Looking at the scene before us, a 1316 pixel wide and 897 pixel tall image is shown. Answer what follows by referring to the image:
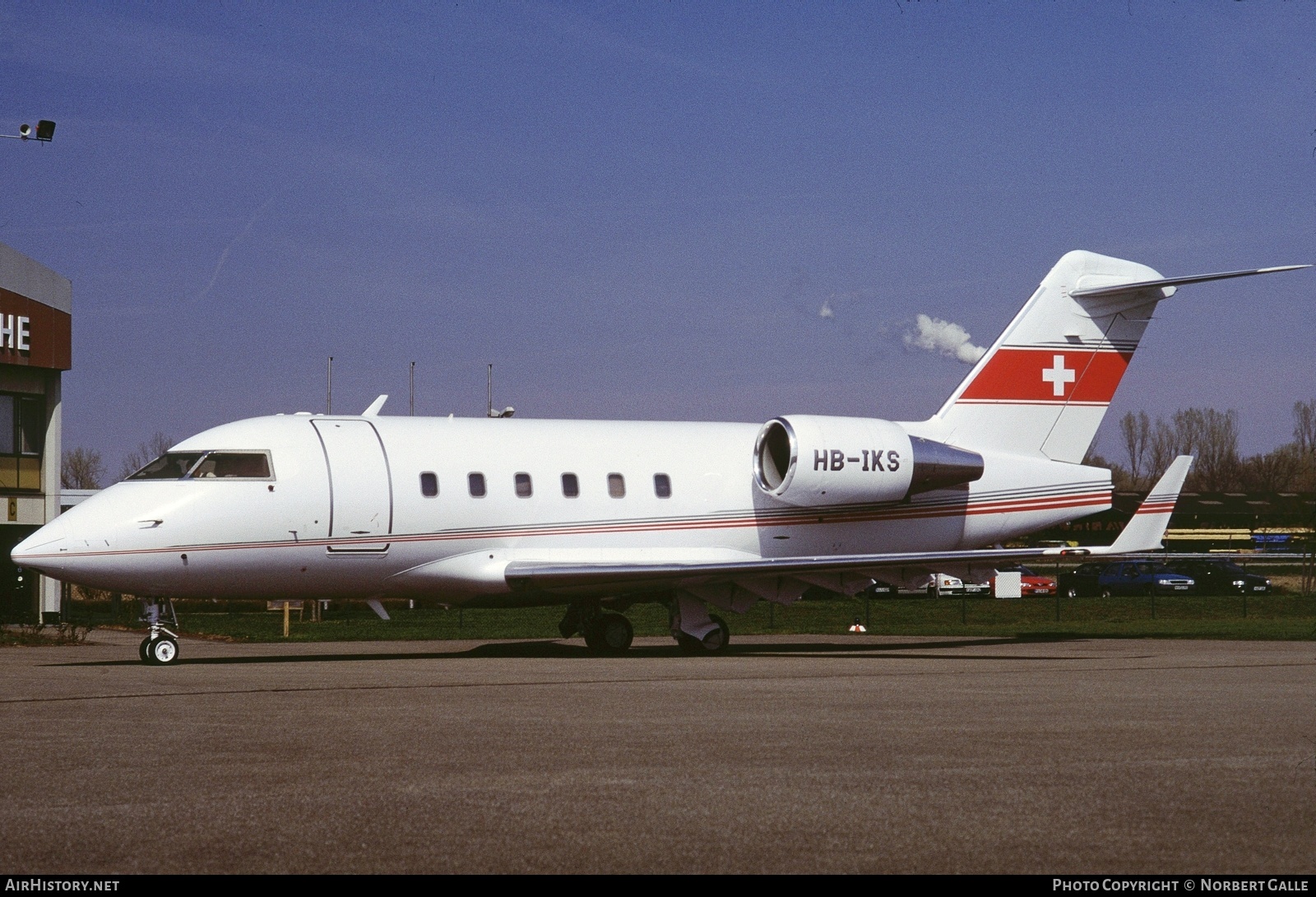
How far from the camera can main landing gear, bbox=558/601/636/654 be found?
79.3 feet

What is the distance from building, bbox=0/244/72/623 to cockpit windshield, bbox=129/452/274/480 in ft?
67.7

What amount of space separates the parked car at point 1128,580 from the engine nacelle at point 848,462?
31290 millimetres

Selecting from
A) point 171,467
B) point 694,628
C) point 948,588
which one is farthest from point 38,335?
point 948,588

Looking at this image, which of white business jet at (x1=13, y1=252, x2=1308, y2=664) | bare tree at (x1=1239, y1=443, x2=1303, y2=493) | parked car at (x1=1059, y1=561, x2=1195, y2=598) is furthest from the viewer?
bare tree at (x1=1239, y1=443, x2=1303, y2=493)

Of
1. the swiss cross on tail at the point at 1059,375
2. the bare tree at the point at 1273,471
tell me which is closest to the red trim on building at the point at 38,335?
the swiss cross on tail at the point at 1059,375

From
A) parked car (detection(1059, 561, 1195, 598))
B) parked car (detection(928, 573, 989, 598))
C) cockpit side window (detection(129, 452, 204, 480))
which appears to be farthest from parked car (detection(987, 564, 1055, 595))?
cockpit side window (detection(129, 452, 204, 480))

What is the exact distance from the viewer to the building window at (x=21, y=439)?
133ft

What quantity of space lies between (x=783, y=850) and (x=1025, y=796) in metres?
1.99

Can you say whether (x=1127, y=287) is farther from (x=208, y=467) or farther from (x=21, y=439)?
(x=21, y=439)

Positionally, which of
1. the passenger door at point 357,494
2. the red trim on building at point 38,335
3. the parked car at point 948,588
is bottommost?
the parked car at point 948,588

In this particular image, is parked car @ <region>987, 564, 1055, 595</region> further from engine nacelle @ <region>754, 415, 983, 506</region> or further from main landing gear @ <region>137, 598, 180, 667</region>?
main landing gear @ <region>137, 598, 180, 667</region>

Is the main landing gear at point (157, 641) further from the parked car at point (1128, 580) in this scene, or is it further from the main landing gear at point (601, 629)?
the parked car at point (1128, 580)

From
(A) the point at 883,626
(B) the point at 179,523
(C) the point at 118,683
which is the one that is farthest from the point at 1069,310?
(C) the point at 118,683

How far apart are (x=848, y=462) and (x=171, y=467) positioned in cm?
1039
